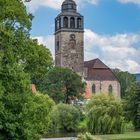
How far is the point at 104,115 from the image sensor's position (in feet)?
171

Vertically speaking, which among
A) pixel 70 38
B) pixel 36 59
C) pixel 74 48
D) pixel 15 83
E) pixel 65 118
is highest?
pixel 70 38

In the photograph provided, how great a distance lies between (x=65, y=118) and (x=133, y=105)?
8399mm

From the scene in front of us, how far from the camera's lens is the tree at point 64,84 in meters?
87.9

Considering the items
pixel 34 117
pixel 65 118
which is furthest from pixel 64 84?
pixel 34 117

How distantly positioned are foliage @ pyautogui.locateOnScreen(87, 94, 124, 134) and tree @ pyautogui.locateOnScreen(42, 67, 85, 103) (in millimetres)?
32517

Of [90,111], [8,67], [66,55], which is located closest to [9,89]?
[8,67]

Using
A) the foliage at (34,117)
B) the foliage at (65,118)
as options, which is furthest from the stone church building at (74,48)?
the foliage at (34,117)

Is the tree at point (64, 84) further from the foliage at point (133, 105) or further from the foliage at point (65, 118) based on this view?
the foliage at point (133, 105)

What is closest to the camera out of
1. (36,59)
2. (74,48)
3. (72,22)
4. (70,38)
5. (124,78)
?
(36,59)

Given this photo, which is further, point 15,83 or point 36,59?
point 36,59

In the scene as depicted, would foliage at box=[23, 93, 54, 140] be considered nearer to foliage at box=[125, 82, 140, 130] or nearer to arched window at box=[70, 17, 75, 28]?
foliage at box=[125, 82, 140, 130]

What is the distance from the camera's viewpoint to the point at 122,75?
465 feet

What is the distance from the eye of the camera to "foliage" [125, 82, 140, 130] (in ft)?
197

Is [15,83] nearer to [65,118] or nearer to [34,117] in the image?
[34,117]
